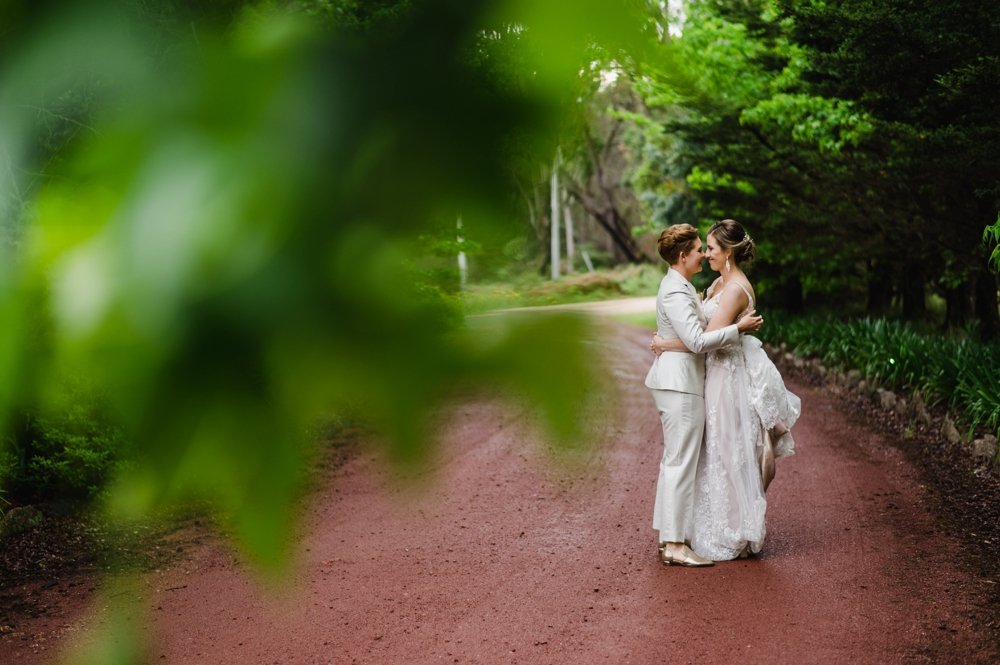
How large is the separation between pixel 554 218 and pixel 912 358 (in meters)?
11.2

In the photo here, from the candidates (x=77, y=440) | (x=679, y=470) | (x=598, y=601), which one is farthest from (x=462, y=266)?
(x=679, y=470)

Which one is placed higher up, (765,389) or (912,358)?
(765,389)

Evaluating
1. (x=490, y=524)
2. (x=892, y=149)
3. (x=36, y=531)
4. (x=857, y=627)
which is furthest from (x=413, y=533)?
(x=892, y=149)

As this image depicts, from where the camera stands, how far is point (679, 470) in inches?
226

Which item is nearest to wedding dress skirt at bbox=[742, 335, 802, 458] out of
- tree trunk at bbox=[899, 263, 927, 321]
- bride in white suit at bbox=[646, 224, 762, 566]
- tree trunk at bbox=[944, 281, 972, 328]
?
bride in white suit at bbox=[646, 224, 762, 566]

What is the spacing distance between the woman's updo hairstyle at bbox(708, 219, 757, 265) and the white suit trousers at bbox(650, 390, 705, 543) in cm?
89

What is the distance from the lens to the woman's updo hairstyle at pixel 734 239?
5707 mm

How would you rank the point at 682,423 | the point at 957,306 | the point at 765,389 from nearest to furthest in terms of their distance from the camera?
the point at 682,423 < the point at 765,389 < the point at 957,306

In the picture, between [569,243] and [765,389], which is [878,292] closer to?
[765,389]

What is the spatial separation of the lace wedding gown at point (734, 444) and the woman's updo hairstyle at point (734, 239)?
0.30 metres

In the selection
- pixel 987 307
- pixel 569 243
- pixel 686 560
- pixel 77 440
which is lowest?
pixel 686 560

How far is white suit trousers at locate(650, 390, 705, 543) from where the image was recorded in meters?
5.64

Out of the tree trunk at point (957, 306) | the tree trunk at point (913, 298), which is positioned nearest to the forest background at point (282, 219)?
the tree trunk at point (957, 306)

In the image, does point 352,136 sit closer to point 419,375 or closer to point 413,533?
point 419,375
